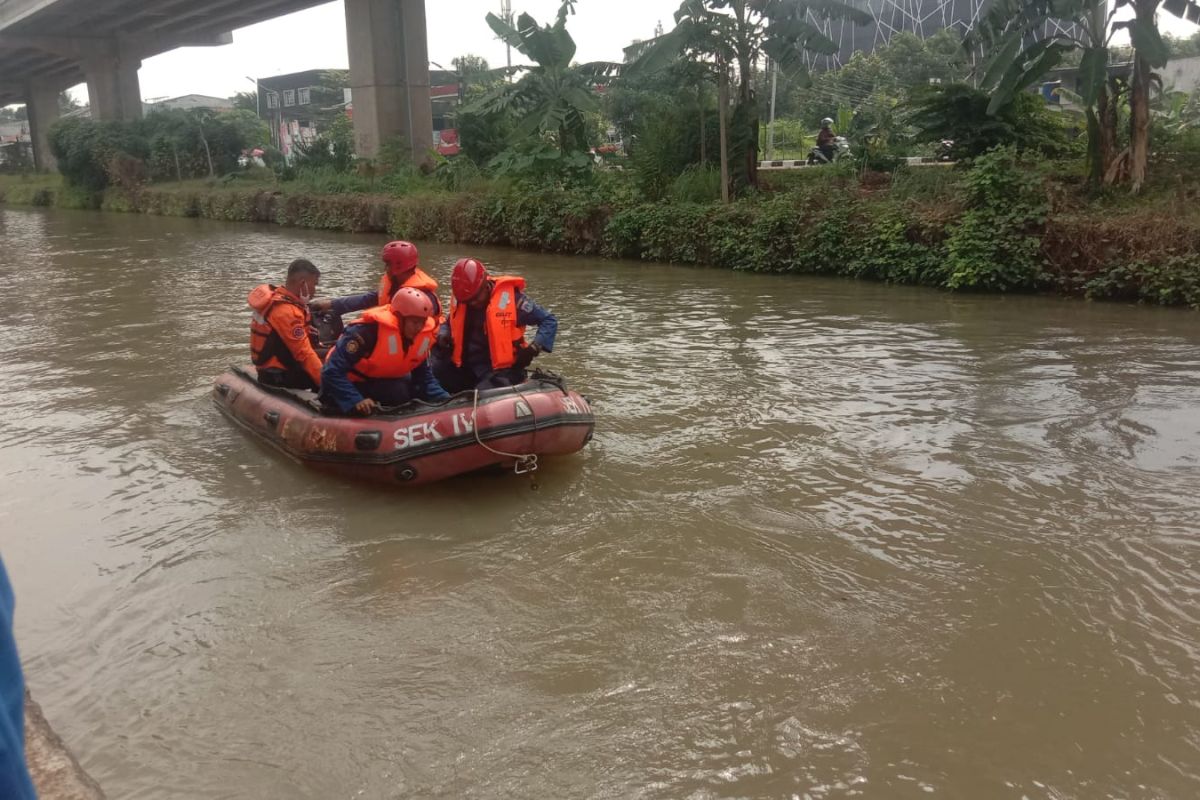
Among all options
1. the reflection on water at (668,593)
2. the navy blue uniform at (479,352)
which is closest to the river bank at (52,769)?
the reflection on water at (668,593)

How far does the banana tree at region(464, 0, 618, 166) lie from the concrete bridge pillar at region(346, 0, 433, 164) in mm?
9079

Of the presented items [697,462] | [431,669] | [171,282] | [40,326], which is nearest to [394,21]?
[171,282]

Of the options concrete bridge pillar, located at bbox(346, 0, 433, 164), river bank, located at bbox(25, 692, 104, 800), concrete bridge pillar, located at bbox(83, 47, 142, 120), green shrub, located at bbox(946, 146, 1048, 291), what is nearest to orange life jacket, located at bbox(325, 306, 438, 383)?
river bank, located at bbox(25, 692, 104, 800)

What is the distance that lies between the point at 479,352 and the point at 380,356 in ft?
2.64

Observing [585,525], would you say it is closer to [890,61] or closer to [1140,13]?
[1140,13]

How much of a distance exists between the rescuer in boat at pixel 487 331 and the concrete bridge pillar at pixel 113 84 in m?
36.8

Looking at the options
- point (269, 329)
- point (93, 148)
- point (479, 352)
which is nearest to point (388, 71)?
point (93, 148)

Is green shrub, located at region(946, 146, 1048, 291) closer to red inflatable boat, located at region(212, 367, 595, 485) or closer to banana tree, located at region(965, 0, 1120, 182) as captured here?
banana tree, located at region(965, 0, 1120, 182)

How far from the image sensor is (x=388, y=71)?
87.2ft

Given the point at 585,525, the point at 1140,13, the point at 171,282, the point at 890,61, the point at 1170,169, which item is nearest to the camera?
the point at 585,525

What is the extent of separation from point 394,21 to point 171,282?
1477cm

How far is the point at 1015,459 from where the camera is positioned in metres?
5.93

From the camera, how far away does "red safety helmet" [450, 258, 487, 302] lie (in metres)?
5.84

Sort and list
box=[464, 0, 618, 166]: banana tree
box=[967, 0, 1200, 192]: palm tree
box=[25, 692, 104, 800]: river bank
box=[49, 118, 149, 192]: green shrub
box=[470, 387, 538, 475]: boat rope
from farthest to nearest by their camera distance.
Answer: box=[49, 118, 149, 192]: green shrub
box=[464, 0, 618, 166]: banana tree
box=[967, 0, 1200, 192]: palm tree
box=[470, 387, 538, 475]: boat rope
box=[25, 692, 104, 800]: river bank
